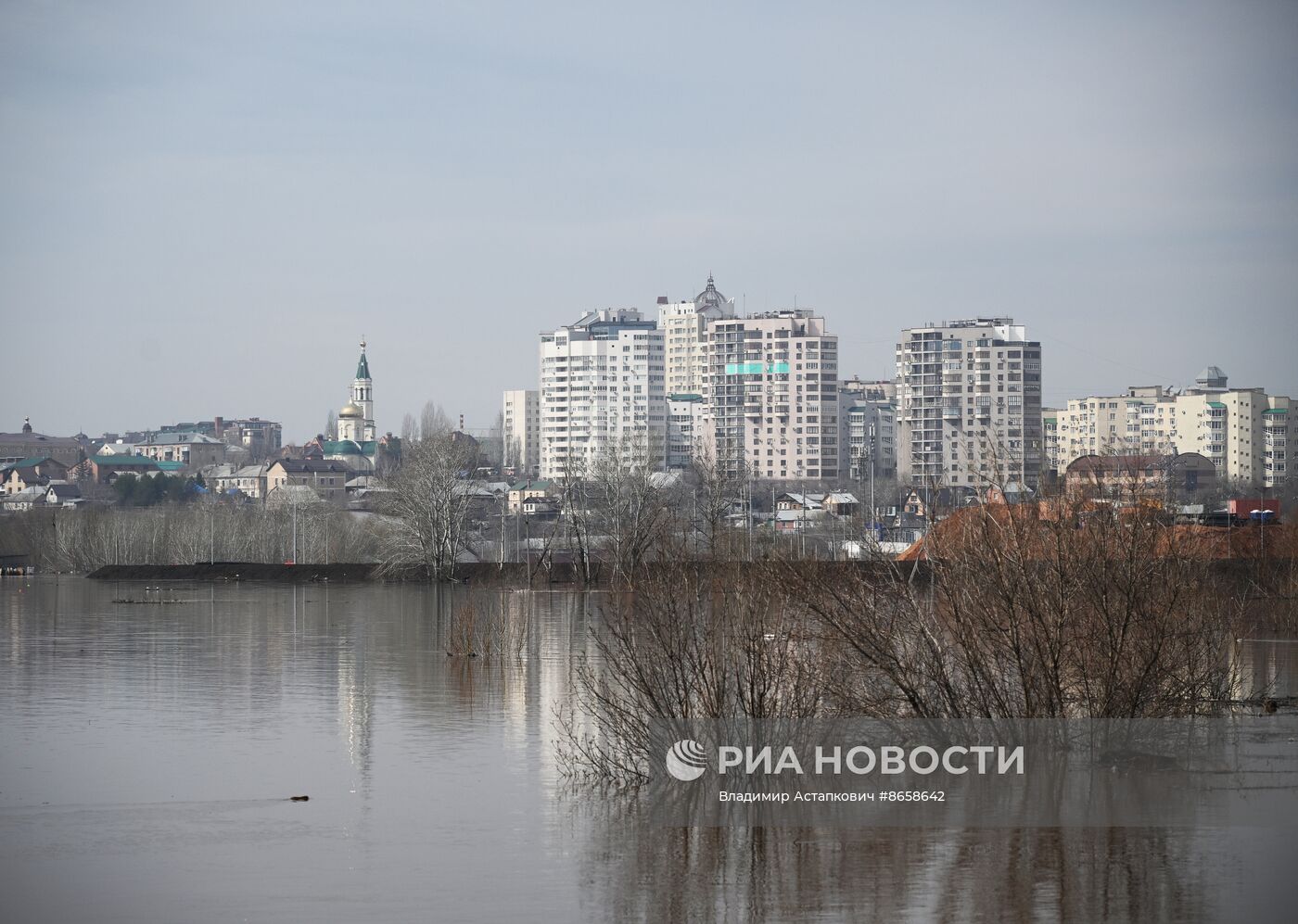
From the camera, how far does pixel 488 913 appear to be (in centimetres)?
981

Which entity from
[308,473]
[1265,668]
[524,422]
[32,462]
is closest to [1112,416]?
[524,422]

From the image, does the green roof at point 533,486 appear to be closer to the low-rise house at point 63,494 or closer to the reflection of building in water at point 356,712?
the low-rise house at point 63,494

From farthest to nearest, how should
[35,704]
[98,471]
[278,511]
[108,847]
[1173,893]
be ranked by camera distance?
[98,471]
[278,511]
[35,704]
[108,847]
[1173,893]

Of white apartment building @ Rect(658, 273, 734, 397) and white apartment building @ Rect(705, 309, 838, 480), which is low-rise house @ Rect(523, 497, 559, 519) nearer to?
white apartment building @ Rect(705, 309, 838, 480)

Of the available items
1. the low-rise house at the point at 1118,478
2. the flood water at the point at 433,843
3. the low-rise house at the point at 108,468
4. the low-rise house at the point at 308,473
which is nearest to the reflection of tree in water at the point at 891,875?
the flood water at the point at 433,843

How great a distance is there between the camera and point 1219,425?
130500mm

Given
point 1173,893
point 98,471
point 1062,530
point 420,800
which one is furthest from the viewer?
point 98,471

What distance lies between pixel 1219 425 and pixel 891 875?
129035 millimetres

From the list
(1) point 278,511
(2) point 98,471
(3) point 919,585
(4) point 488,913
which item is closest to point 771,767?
(3) point 919,585

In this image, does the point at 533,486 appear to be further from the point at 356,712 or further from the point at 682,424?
the point at 356,712

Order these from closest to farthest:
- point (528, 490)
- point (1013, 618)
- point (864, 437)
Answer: point (1013, 618) < point (528, 490) < point (864, 437)

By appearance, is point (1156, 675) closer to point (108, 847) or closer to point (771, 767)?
point (771, 767)

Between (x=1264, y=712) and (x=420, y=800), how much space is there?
9.47 metres

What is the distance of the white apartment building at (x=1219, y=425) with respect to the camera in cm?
12400
